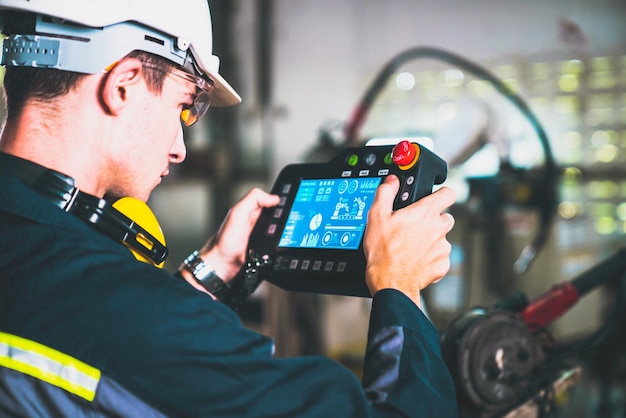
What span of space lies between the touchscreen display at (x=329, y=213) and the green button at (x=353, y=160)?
0.03m

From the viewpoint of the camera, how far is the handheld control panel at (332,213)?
2.98ft

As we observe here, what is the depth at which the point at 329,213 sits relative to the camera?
39.8 inches

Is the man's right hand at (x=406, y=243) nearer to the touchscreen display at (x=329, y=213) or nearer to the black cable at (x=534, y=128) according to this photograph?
the touchscreen display at (x=329, y=213)

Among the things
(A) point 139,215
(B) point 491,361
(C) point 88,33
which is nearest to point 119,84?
(C) point 88,33

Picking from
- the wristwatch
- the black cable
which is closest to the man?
the wristwatch

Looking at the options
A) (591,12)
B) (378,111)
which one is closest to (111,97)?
(591,12)

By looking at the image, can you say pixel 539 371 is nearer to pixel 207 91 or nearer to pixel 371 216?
pixel 371 216

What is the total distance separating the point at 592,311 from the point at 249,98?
91.3 inches

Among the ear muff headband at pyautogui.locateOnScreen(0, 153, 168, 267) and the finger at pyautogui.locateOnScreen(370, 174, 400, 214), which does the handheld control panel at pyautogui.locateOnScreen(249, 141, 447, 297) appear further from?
the ear muff headband at pyautogui.locateOnScreen(0, 153, 168, 267)

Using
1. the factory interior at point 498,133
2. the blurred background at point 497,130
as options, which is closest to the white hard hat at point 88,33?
the factory interior at point 498,133

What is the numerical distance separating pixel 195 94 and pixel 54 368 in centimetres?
44

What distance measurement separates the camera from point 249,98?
13.1 feet

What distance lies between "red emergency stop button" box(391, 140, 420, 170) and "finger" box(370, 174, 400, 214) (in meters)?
0.03

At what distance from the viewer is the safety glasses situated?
0.88m
